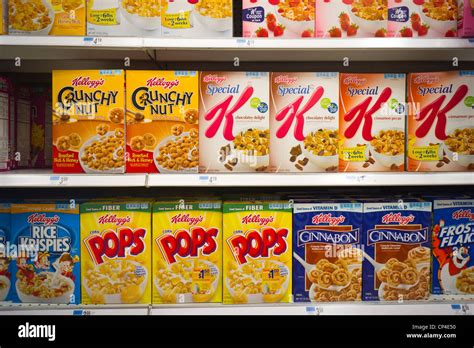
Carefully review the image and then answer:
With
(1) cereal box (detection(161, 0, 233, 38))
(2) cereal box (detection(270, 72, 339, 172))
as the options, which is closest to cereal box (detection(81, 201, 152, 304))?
(2) cereal box (detection(270, 72, 339, 172))

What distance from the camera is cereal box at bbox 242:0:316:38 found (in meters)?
1.48

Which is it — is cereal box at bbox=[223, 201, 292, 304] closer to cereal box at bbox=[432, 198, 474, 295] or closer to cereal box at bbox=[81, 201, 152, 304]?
cereal box at bbox=[81, 201, 152, 304]

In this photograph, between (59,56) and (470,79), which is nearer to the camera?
(470,79)

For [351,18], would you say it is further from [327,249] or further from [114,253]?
[114,253]

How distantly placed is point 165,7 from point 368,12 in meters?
0.78

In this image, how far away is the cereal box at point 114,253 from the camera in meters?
1.50

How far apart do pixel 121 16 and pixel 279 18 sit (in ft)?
2.00

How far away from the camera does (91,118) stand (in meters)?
1.46

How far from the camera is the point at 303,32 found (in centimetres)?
149

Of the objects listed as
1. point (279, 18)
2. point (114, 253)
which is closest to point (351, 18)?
point (279, 18)

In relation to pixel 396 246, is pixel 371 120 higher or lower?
higher

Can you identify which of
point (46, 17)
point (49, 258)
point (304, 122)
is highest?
point (46, 17)
